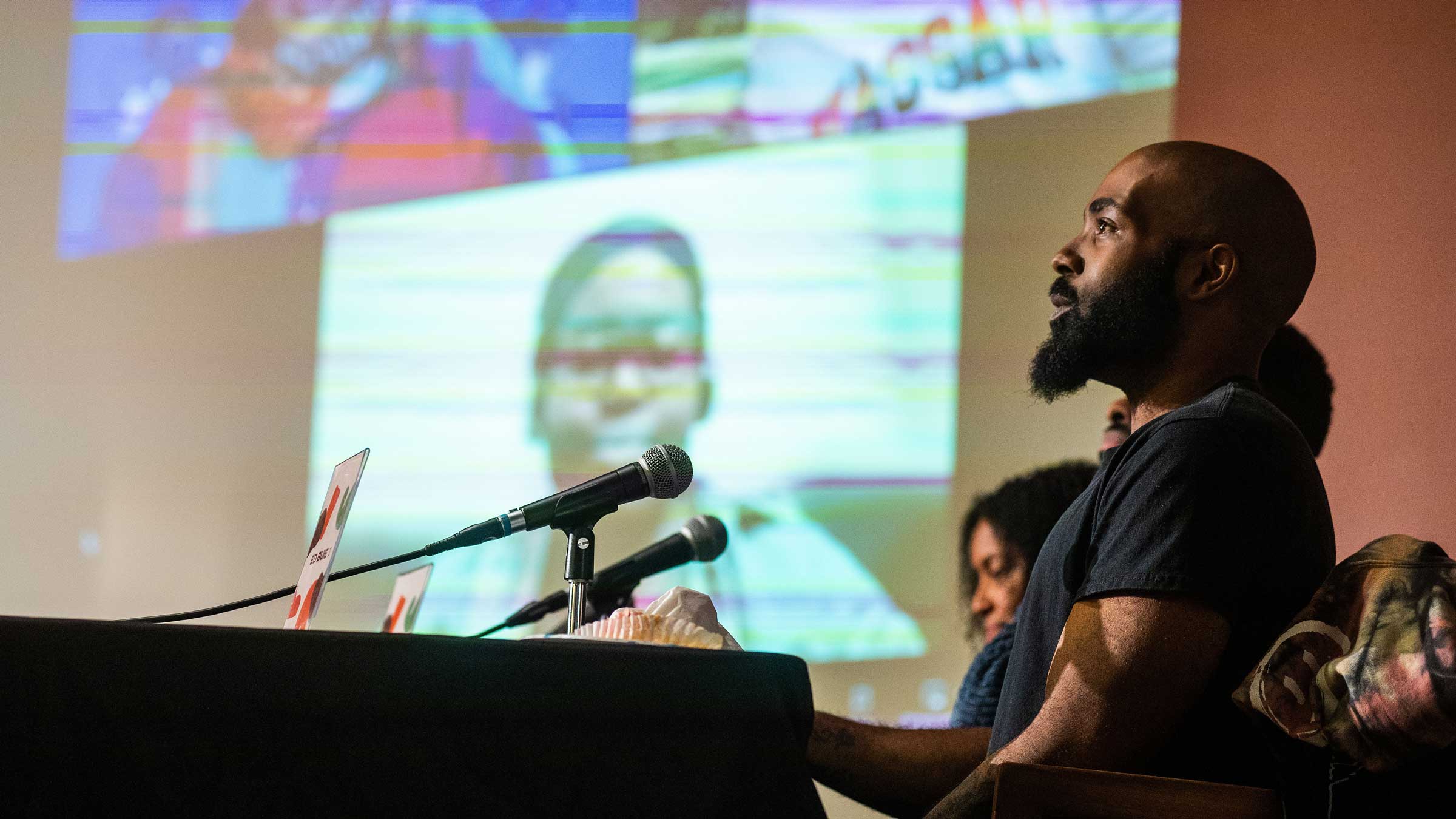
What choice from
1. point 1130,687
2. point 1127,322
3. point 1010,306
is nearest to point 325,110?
point 1010,306

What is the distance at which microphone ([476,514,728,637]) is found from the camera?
164 centimetres

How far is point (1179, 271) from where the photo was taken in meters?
1.54

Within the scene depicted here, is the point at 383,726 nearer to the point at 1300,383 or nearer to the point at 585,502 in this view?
the point at 585,502

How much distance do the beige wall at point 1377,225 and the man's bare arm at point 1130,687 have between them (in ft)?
4.23

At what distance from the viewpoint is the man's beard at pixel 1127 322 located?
153 centimetres

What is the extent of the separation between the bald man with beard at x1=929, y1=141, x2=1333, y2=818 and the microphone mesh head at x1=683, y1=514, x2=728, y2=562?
420 mm

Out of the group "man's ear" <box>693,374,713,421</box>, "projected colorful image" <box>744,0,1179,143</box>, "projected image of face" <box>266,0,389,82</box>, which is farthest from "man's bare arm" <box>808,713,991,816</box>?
"projected image of face" <box>266,0,389,82</box>

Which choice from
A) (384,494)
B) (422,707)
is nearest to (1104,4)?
(384,494)

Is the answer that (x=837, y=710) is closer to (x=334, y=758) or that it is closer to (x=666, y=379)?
(x=666, y=379)

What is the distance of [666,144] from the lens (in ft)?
10.3

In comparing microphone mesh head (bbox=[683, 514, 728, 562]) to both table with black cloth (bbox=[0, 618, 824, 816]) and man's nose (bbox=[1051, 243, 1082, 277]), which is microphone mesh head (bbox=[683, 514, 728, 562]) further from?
table with black cloth (bbox=[0, 618, 824, 816])

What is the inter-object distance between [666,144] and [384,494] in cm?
105

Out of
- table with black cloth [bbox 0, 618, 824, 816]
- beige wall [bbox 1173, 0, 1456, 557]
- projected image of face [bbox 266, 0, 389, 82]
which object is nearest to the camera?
table with black cloth [bbox 0, 618, 824, 816]

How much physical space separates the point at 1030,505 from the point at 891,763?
104 cm
